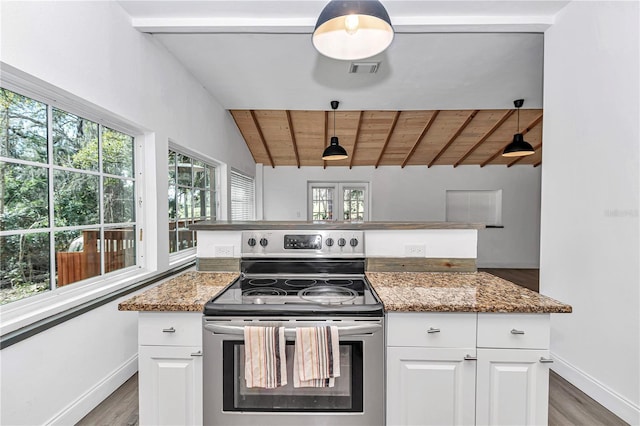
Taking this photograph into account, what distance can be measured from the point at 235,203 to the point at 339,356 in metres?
4.42

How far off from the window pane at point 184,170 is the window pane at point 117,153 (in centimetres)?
75

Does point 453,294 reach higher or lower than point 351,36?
lower

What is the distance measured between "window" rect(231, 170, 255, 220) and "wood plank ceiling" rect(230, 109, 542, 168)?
661 mm

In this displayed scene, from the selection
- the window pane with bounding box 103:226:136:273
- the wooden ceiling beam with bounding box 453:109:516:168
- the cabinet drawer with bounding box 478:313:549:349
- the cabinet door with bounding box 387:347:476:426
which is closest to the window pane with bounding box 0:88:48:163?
the window pane with bounding box 103:226:136:273

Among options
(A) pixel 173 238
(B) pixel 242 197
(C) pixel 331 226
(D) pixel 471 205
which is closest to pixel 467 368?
(C) pixel 331 226

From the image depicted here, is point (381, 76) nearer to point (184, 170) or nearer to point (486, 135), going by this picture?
point (184, 170)

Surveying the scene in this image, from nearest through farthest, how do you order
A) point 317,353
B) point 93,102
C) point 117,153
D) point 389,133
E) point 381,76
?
1. point 317,353
2. point 93,102
3. point 117,153
4. point 381,76
5. point 389,133

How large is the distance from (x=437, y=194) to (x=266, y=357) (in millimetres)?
6276

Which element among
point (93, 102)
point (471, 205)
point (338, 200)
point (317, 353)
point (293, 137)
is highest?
point (293, 137)

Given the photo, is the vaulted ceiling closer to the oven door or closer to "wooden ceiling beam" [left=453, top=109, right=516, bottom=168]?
"wooden ceiling beam" [left=453, top=109, right=516, bottom=168]

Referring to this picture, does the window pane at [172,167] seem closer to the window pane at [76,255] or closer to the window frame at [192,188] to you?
the window frame at [192,188]

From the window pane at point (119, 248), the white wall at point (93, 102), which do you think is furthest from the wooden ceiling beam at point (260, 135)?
the window pane at point (119, 248)

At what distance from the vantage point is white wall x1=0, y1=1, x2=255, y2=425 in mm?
1471

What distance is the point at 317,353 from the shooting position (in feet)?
4.42
